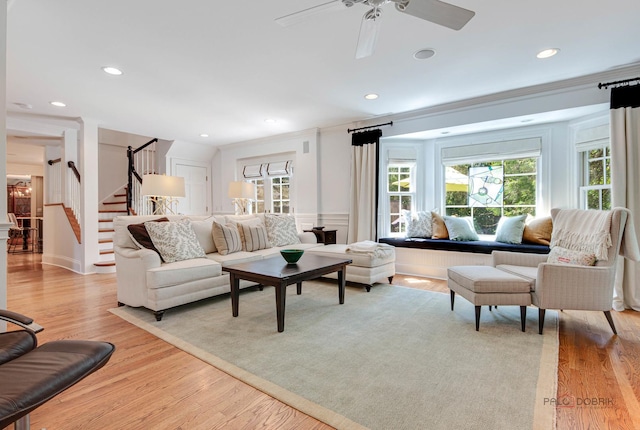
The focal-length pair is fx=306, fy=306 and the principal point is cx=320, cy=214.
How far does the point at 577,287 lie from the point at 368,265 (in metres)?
1.98

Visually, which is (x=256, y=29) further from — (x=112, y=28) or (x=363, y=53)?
(x=112, y=28)

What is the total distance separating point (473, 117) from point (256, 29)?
10.2 feet

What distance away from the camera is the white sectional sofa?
2.88 m

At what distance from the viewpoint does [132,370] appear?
1982 mm

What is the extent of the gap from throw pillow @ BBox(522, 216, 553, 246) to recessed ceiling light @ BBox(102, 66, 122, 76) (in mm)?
5221

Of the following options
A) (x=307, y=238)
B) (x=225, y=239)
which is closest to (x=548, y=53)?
(x=307, y=238)

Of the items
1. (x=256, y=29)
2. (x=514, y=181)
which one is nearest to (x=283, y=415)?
(x=256, y=29)

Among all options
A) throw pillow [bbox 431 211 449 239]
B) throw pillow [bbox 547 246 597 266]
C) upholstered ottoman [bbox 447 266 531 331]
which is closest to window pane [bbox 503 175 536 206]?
throw pillow [bbox 431 211 449 239]

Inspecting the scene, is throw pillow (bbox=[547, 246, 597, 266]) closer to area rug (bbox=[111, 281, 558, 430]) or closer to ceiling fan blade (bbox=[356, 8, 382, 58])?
area rug (bbox=[111, 281, 558, 430])

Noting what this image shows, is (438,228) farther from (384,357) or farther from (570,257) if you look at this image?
(384,357)

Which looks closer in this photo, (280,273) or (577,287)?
(577,287)

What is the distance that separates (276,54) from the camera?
2.87 m

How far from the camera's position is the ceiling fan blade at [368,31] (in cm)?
195

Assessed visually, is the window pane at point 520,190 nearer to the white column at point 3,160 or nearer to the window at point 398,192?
the window at point 398,192
